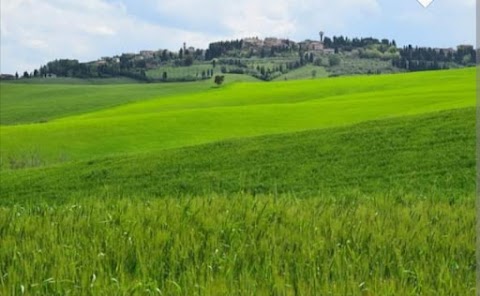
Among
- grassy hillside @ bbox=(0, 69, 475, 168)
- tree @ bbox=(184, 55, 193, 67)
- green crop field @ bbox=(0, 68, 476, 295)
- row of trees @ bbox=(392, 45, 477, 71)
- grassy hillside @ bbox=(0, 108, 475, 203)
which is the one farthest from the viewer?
tree @ bbox=(184, 55, 193, 67)

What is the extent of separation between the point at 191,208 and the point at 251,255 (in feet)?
4.88

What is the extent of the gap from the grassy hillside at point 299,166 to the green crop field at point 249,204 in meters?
0.08

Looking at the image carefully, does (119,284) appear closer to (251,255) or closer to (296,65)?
(251,255)

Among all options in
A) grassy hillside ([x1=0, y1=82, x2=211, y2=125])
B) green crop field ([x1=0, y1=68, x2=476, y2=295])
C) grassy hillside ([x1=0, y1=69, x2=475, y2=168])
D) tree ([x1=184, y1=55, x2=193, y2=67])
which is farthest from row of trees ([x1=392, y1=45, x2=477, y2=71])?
green crop field ([x1=0, y1=68, x2=476, y2=295])

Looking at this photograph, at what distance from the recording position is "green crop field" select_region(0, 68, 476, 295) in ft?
13.5

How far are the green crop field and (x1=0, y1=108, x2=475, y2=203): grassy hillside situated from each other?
8 centimetres

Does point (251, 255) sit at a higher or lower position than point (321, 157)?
higher

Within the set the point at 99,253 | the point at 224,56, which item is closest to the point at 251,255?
the point at 99,253

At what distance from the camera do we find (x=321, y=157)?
81.5 feet

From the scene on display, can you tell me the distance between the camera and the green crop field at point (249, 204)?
162 inches

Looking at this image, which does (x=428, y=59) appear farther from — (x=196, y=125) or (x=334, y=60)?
(x=196, y=125)

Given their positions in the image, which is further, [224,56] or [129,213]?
[224,56]

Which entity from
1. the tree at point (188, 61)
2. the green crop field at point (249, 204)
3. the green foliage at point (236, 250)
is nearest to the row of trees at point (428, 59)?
the tree at point (188, 61)

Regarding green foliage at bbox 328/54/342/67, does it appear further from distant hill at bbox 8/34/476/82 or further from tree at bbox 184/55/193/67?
tree at bbox 184/55/193/67
